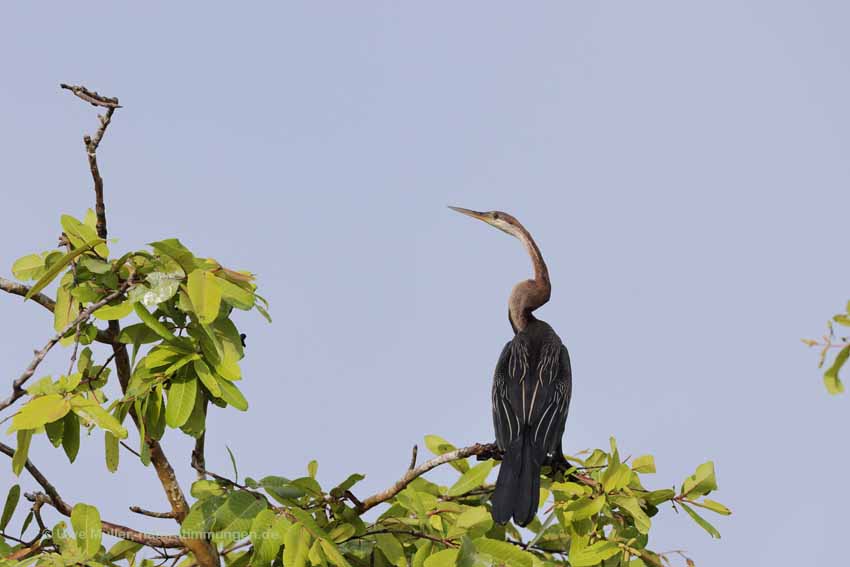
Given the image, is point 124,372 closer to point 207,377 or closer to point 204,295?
point 207,377

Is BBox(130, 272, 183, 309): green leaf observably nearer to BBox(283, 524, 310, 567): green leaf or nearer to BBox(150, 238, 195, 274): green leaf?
BBox(150, 238, 195, 274): green leaf

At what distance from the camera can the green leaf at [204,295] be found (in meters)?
3.80

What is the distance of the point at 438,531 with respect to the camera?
4496mm

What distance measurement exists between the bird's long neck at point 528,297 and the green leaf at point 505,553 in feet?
9.26

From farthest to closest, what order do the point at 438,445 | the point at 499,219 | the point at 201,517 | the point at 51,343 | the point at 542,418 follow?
1. the point at 499,219
2. the point at 542,418
3. the point at 438,445
4. the point at 201,517
5. the point at 51,343

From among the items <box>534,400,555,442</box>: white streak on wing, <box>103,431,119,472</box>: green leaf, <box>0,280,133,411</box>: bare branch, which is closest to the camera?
<box>0,280,133,411</box>: bare branch

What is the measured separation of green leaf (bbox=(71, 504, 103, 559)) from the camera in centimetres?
430

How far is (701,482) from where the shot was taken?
4781mm

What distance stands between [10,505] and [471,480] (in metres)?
2.07

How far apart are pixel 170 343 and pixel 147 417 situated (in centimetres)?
35

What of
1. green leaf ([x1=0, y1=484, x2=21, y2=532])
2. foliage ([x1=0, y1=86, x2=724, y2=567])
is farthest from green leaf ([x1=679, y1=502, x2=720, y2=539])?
green leaf ([x1=0, y1=484, x2=21, y2=532])

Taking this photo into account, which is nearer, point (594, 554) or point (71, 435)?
point (71, 435)

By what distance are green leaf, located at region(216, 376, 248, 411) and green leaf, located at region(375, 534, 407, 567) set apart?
952 mm

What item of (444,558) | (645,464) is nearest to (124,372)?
(444,558)
